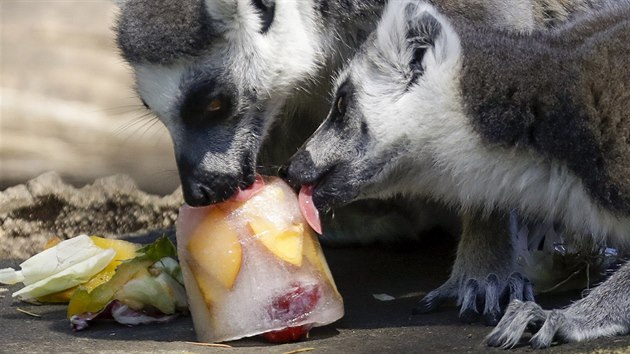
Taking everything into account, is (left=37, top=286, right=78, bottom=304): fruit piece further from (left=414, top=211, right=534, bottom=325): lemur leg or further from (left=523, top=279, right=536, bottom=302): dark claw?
(left=523, top=279, right=536, bottom=302): dark claw

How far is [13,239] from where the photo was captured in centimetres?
661

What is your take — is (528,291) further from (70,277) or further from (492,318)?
(70,277)

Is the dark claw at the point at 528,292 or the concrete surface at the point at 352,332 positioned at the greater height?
the dark claw at the point at 528,292

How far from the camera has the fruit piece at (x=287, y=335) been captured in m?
4.43

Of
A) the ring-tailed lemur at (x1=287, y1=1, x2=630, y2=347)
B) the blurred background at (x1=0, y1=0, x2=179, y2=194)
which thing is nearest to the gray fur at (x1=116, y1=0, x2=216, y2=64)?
the ring-tailed lemur at (x1=287, y1=1, x2=630, y2=347)

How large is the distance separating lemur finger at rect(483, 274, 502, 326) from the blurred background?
7.74ft

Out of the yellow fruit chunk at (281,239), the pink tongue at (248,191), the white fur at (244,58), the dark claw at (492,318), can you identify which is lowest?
the dark claw at (492,318)

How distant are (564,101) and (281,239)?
109 cm

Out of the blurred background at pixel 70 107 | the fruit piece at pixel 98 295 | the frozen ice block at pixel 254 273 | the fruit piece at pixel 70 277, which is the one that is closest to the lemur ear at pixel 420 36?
the frozen ice block at pixel 254 273

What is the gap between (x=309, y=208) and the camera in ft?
15.1

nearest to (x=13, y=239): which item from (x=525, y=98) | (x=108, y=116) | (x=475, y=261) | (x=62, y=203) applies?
(x=62, y=203)

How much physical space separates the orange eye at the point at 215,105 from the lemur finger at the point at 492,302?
1233 millimetres

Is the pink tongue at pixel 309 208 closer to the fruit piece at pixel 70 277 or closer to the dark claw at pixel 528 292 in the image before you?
the dark claw at pixel 528 292

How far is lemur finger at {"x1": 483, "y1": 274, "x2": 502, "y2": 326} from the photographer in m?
4.63
